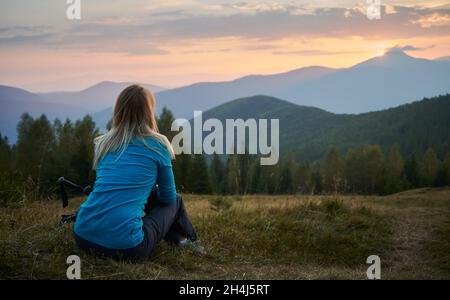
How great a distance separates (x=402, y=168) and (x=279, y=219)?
68.1 meters

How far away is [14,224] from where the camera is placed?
704 cm

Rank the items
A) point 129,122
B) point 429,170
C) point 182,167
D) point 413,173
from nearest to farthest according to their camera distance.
→ point 129,122 → point 182,167 → point 413,173 → point 429,170

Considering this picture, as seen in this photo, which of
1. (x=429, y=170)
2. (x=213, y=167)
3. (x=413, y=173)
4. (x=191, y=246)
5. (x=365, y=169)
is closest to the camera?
(x=191, y=246)

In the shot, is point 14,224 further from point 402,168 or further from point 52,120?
point 402,168

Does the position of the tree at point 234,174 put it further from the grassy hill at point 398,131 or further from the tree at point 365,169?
the grassy hill at point 398,131

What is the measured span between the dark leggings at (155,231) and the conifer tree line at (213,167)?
34.6 meters

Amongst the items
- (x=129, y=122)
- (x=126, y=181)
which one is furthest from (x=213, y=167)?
(x=126, y=181)

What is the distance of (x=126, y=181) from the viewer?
5008 millimetres

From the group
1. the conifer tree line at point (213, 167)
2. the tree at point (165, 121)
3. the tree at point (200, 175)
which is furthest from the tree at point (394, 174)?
the tree at point (165, 121)

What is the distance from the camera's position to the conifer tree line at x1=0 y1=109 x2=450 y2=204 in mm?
47844

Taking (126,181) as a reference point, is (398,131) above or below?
below

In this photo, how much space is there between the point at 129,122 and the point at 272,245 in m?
3.09

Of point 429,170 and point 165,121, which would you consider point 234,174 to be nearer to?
point 165,121

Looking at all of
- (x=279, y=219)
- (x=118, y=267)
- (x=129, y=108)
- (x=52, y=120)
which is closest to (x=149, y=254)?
(x=118, y=267)
